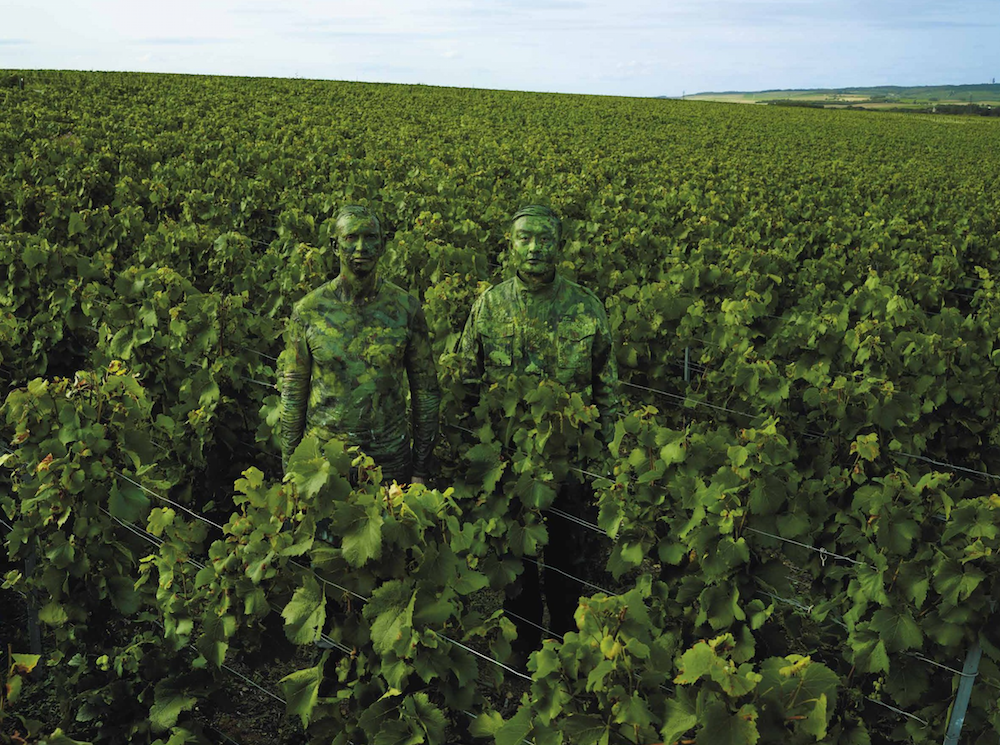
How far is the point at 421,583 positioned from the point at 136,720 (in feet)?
6.44

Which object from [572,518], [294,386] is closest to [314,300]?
[294,386]

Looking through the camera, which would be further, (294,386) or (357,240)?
(294,386)

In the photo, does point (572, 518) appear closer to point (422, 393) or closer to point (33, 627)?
point (422, 393)

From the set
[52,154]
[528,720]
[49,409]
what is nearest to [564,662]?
[528,720]

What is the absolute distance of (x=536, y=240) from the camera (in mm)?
4094

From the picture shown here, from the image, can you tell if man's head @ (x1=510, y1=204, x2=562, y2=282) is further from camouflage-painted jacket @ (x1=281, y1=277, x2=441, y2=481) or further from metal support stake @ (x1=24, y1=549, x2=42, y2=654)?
metal support stake @ (x1=24, y1=549, x2=42, y2=654)

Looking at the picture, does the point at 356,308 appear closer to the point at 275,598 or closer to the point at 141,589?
the point at 275,598

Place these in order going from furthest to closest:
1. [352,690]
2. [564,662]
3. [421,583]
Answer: [352,690]
[421,583]
[564,662]

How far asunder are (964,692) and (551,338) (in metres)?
2.52

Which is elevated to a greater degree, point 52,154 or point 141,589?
point 52,154

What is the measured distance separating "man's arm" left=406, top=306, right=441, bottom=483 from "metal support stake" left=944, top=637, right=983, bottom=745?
2650 mm

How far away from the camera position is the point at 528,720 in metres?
2.78

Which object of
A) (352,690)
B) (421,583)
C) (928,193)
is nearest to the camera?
(421,583)

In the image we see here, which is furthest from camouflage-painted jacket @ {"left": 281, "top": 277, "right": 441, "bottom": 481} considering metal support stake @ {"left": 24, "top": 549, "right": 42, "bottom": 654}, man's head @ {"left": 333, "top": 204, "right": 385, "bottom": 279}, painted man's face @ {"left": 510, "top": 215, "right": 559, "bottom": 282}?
metal support stake @ {"left": 24, "top": 549, "right": 42, "bottom": 654}
